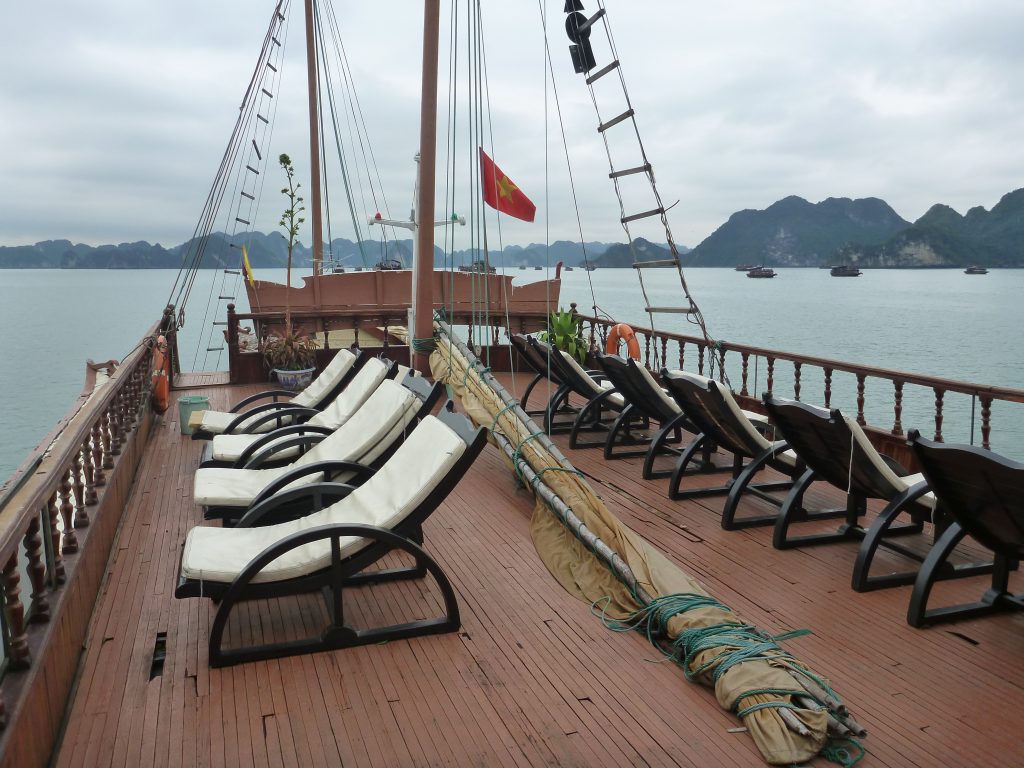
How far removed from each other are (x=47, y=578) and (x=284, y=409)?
10.6 feet

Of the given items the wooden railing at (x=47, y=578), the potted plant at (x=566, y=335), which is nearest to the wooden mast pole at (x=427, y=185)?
the potted plant at (x=566, y=335)

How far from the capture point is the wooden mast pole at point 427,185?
7680 mm

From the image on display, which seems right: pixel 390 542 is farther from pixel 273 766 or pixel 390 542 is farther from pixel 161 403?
pixel 161 403

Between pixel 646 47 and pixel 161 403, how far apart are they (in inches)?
291

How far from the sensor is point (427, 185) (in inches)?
316

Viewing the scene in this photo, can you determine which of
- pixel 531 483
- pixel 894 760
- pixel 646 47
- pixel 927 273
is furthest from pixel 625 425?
pixel 927 273

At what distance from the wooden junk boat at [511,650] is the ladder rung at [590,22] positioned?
209 inches

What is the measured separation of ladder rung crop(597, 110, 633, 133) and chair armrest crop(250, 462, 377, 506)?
Result: 19.0 ft

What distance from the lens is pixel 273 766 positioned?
2.50 meters

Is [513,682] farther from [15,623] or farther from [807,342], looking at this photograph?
[807,342]

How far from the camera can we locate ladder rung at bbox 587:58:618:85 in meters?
8.44

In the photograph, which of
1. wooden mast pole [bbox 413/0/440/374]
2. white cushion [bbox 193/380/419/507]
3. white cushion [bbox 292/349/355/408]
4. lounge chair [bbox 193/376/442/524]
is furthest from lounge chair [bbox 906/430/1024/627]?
wooden mast pole [bbox 413/0/440/374]

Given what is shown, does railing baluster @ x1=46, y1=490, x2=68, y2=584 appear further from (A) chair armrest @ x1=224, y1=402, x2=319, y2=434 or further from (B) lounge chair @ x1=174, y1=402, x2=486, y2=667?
(A) chair armrest @ x1=224, y1=402, x2=319, y2=434

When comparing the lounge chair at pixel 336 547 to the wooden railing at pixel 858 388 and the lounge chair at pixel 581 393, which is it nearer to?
the wooden railing at pixel 858 388
